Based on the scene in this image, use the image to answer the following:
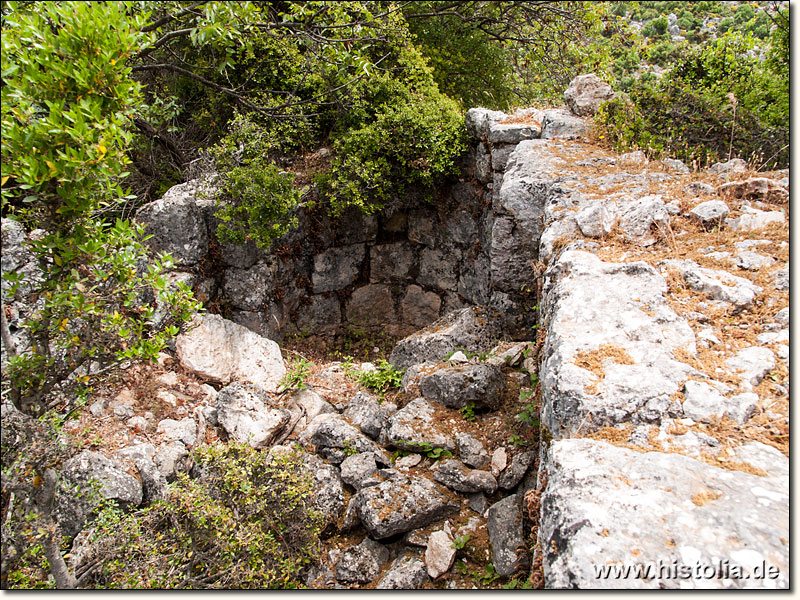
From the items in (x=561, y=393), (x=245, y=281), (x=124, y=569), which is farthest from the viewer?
(x=245, y=281)

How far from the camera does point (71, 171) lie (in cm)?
309

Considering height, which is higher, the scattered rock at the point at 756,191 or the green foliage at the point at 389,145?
the green foliage at the point at 389,145

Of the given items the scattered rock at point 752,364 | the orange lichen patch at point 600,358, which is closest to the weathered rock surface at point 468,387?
the orange lichen patch at point 600,358

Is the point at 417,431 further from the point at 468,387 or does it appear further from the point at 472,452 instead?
the point at 468,387

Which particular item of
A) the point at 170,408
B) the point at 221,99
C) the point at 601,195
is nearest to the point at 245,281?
the point at 170,408

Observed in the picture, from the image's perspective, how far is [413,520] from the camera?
490 cm

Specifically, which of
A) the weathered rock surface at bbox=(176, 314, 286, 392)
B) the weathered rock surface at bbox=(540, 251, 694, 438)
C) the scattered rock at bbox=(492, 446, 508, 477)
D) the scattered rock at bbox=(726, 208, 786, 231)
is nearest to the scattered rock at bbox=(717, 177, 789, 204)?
the scattered rock at bbox=(726, 208, 786, 231)

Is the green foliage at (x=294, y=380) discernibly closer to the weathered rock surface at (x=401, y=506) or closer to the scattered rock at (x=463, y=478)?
the weathered rock surface at (x=401, y=506)

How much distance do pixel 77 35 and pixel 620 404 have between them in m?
3.93

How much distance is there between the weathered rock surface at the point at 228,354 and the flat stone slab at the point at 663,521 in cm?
544

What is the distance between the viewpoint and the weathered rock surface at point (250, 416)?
6219 mm

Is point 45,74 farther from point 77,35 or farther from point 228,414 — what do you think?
point 228,414

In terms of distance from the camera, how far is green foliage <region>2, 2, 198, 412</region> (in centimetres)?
294

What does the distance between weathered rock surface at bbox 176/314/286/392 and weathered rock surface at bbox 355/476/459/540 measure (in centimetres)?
287
